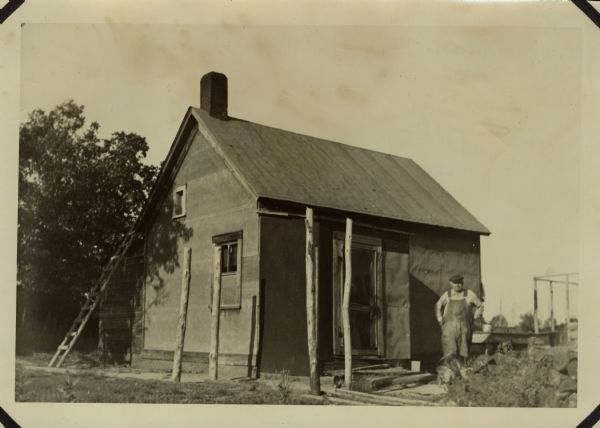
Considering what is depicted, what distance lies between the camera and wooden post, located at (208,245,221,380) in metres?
9.77

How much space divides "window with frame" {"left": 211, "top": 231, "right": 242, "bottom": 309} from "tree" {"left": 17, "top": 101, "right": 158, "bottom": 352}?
4.20 feet

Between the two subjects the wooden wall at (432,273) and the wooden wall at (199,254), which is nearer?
the wooden wall at (199,254)

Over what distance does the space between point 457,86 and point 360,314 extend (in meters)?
3.65

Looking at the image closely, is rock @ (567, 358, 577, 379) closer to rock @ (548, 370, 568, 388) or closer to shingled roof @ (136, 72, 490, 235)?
rock @ (548, 370, 568, 388)

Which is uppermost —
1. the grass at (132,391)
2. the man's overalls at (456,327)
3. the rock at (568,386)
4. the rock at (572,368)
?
the man's overalls at (456,327)

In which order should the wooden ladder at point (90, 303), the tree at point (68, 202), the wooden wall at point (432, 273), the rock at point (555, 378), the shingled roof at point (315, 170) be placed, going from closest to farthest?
1. the rock at point (555, 378)
2. the tree at point (68, 202)
3. the wooden ladder at point (90, 303)
4. the shingled roof at point (315, 170)
5. the wooden wall at point (432, 273)

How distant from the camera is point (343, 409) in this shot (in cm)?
862

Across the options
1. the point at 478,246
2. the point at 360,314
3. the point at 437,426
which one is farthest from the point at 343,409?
the point at 478,246

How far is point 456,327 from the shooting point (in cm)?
1031

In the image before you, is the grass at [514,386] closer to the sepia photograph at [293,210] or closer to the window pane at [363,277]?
the sepia photograph at [293,210]

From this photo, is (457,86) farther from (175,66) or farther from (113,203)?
(113,203)

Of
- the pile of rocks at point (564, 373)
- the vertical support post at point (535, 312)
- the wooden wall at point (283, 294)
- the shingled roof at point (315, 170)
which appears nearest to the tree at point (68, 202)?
the shingled roof at point (315, 170)

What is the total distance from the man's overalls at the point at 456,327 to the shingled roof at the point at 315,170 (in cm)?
97

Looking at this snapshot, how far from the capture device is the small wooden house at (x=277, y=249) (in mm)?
10164
